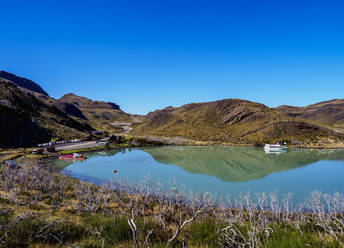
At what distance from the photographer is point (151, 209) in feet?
61.9

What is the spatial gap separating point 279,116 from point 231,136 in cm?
3400

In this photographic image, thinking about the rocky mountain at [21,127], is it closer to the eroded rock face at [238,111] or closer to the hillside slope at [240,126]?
the hillside slope at [240,126]

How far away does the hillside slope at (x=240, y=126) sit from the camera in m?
94.6

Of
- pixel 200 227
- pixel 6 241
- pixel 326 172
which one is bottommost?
pixel 326 172

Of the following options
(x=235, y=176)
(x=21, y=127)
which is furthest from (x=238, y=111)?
(x=21, y=127)

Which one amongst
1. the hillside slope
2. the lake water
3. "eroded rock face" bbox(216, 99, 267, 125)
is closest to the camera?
the lake water

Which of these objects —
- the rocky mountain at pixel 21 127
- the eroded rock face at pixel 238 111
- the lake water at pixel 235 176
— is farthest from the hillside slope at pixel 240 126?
the rocky mountain at pixel 21 127

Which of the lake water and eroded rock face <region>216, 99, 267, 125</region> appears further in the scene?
eroded rock face <region>216, 99, 267, 125</region>

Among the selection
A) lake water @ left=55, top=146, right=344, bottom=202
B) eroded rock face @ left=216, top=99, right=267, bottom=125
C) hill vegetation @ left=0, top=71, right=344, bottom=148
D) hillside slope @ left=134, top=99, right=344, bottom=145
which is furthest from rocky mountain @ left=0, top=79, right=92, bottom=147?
eroded rock face @ left=216, top=99, right=267, bottom=125

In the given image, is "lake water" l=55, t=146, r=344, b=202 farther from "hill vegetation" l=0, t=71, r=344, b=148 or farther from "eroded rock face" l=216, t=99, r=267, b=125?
"eroded rock face" l=216, t=99, r=267, b=125

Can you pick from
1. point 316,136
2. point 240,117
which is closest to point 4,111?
point 240,117

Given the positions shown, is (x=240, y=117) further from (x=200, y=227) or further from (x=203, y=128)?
(x=200, y=227)

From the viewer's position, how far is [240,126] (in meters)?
120

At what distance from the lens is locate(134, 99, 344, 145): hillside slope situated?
9462 centimetres
